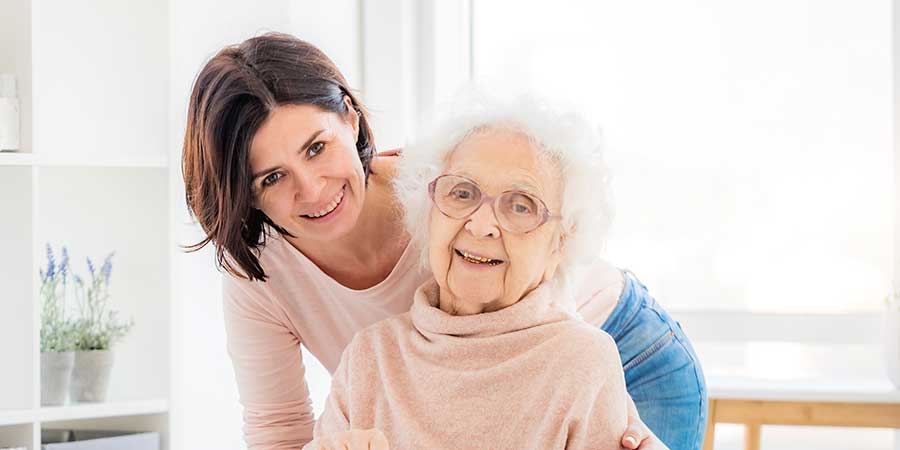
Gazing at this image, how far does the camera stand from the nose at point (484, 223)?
1538 mm

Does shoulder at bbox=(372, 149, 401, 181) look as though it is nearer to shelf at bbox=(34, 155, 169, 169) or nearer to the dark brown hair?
the dark brown hair

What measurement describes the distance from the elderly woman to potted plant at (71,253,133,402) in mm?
1125

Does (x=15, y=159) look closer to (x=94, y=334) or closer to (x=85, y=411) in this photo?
(x=94, y=334)

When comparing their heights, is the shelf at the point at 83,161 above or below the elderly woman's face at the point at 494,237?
above

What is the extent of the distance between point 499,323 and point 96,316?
1.46m

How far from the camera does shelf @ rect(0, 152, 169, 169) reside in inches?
95.9

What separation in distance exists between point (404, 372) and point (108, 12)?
4.87 feet

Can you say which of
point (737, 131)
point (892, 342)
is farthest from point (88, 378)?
point (892, 342)

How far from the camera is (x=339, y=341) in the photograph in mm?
2047

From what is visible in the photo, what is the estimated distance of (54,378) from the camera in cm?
254

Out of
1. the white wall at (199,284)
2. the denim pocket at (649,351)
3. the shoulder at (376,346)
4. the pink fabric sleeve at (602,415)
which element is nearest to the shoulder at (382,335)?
the shoulder at (376,346)

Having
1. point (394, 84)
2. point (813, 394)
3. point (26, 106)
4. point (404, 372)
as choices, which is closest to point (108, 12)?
point (26, 106)

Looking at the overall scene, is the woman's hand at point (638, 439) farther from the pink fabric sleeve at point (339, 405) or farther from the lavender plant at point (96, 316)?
the lavender plant at point (96, 316)

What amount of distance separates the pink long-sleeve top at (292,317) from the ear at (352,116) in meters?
0.22
